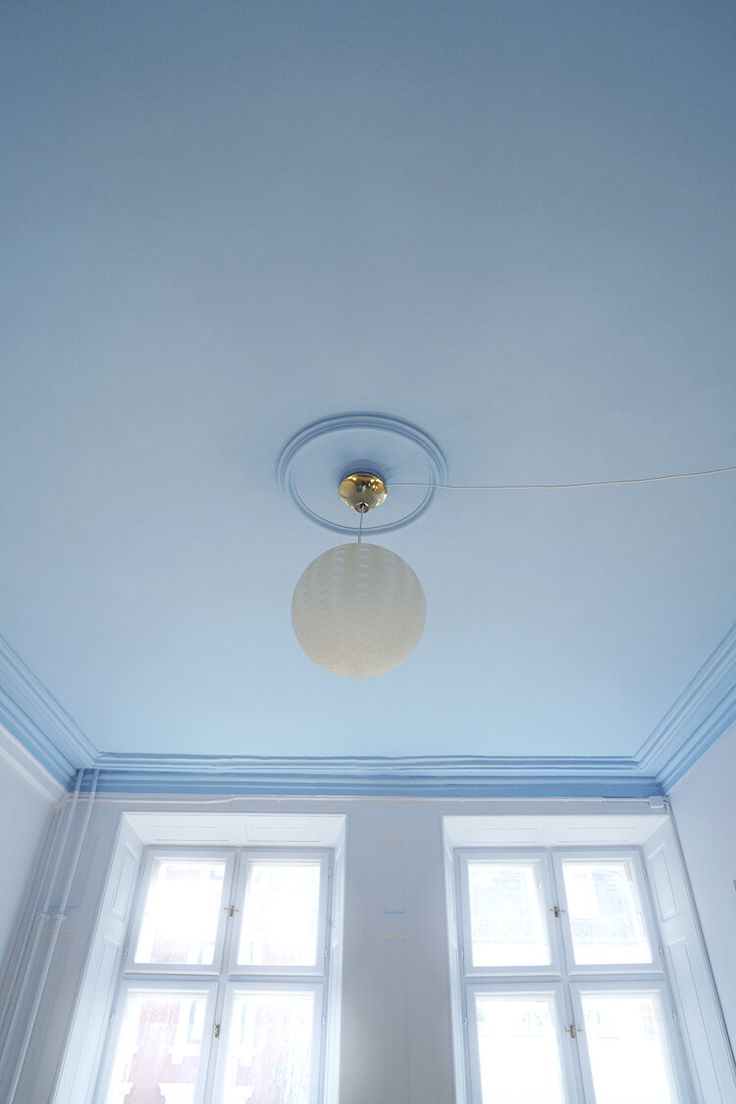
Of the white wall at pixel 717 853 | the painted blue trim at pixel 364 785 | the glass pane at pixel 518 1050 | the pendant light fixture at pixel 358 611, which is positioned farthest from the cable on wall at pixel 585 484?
the glass pane at pixel 518 1050

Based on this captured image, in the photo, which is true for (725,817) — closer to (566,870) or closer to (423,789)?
(566,870)

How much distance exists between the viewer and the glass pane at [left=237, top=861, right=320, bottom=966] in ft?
12.2

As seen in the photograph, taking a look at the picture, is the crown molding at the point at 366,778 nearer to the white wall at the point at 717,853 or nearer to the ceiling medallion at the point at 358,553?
the white wall at the point at 717,853

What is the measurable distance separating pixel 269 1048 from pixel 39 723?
186 centimetres

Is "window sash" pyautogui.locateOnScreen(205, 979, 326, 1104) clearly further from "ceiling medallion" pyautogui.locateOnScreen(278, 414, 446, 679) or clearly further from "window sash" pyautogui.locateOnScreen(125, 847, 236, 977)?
"ceiling medallion" pyautogui.locateOnScreen(278, 414, 446, 679)

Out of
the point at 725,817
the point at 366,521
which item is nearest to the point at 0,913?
the point at 366,521

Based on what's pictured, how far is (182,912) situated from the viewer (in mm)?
3871

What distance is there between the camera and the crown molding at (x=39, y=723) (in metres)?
3.11

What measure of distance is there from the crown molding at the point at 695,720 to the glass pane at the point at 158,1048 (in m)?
2.52

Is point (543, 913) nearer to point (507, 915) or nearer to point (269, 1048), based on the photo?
point (507, 915)

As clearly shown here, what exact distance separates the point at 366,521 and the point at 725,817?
2.15 metres

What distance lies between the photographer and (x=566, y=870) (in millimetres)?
3992

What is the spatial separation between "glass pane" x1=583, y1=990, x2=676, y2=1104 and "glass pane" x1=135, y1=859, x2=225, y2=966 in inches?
74.2

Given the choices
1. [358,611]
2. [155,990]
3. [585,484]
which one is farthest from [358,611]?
[155,990]
